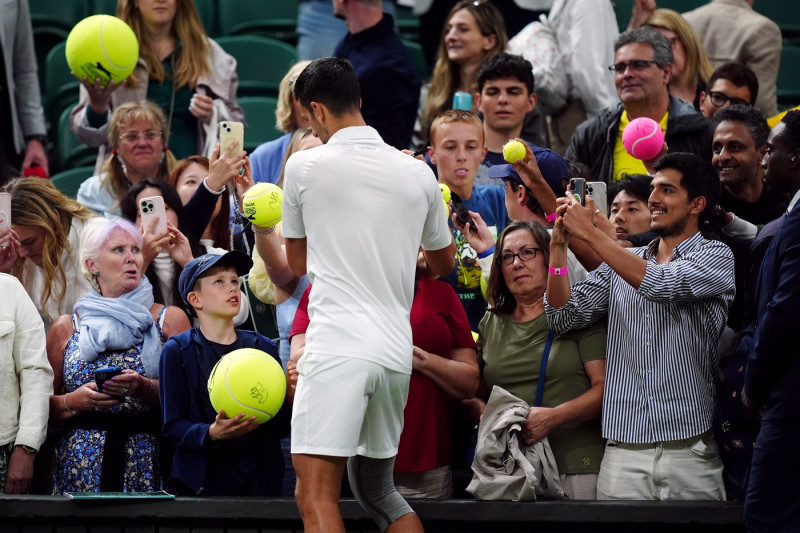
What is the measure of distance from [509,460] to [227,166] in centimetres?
178

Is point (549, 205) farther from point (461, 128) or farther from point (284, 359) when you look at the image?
point (284, 359)

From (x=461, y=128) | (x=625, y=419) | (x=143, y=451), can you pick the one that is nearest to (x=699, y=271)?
(x=625, y=419)

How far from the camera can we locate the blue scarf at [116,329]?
442 cm

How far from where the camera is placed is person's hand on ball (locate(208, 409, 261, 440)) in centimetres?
411

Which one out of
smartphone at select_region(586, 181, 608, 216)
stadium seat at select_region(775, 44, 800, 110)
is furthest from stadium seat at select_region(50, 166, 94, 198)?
stadium seat at select_region(775, 44, 800, 110)

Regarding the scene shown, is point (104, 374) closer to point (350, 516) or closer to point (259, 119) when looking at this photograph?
point (350, 516)

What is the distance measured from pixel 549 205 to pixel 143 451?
1830mm

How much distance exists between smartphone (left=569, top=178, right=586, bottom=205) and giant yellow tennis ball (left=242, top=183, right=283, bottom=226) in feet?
3.47

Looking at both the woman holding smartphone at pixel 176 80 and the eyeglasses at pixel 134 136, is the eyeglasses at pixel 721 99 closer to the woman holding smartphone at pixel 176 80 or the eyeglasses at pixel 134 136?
the woman holding smartphone at pixel 176 80

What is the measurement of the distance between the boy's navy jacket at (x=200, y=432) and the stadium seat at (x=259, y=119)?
9.92 feet

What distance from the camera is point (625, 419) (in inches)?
163

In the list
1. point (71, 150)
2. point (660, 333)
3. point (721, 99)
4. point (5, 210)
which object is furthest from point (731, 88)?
point (71, 150)

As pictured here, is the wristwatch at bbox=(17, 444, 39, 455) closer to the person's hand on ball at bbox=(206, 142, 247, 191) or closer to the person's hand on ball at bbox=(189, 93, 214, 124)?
the person's hand on ball at bbox=(206, 142, 247, 191)

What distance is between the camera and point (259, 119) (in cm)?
727
